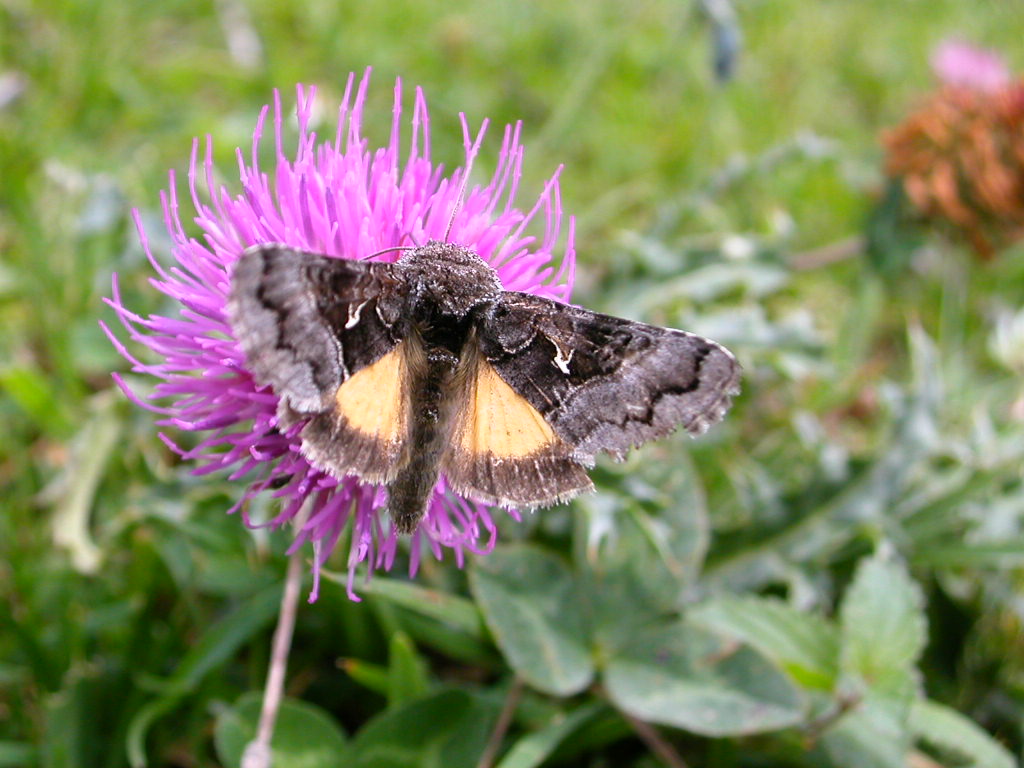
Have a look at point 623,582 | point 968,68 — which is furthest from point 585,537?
point 968,68

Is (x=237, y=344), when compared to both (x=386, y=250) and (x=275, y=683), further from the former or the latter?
(x=275, y=683)

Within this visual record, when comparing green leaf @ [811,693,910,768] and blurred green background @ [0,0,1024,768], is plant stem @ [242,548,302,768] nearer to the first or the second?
blurred green background @ [0,0,1024,768]

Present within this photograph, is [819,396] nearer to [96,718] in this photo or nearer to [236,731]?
[236,731]

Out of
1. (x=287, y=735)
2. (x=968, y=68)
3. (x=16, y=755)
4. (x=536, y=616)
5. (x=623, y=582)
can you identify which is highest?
(x=968, y=68)

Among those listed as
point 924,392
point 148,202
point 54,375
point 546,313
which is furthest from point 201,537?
point 924,392

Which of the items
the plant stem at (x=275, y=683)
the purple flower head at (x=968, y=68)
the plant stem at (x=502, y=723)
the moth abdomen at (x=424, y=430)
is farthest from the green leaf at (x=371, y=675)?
the purple flower head at (x=968, y=68)

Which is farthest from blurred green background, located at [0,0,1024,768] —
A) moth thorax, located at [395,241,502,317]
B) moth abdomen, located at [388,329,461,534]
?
moth thorax, located at [395,241,502,317]
